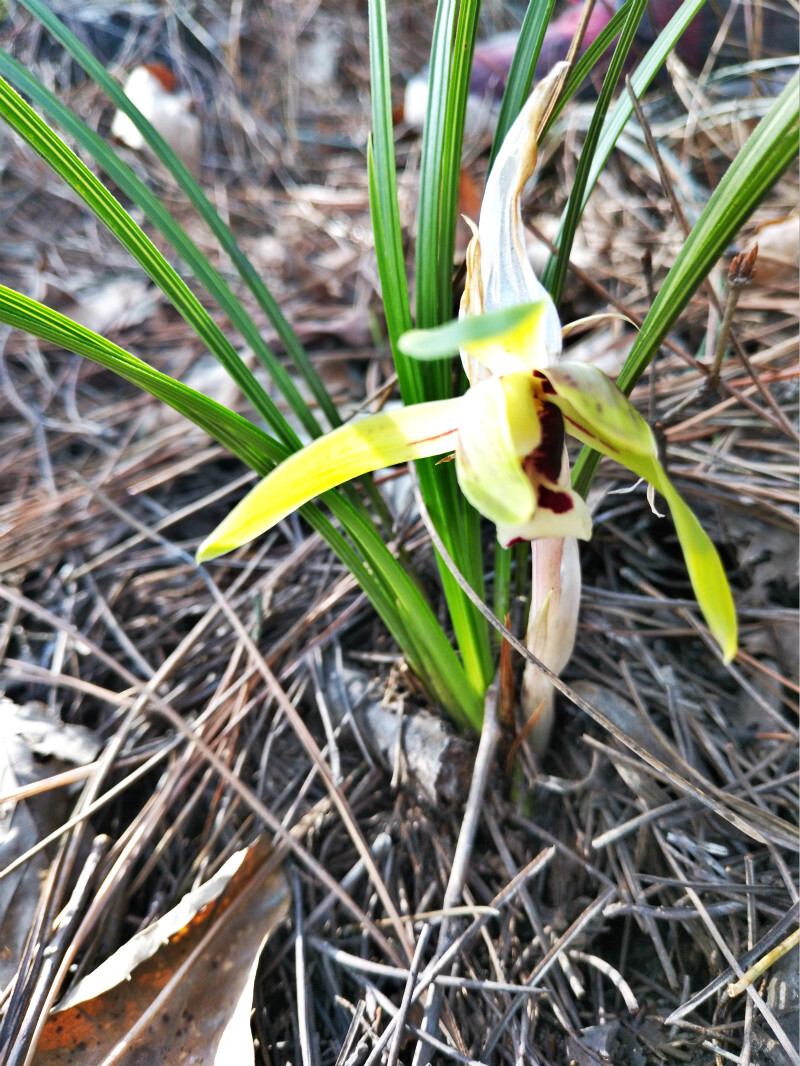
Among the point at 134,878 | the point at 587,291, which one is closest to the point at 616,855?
the point at 134,878

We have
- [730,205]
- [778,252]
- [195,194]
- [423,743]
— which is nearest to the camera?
[730,205]

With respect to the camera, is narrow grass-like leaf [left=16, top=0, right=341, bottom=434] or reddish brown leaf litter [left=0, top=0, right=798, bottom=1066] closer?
narrow grass-like leaf [left=16, top=0, right=341, bottom=434]

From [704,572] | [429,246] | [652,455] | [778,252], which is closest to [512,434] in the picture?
[652,455]

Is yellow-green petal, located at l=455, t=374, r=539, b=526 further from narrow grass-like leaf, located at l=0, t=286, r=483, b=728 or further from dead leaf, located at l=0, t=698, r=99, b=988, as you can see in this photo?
dead leaf, located at l=0, t=698, r=99, b=988

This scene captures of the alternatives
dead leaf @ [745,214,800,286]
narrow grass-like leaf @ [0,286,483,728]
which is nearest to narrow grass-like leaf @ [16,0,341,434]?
narrow grass-like leaf @ [0,286,483,728]

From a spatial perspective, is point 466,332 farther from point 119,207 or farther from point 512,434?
point 119,207

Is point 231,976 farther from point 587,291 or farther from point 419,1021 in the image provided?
point 587,291
